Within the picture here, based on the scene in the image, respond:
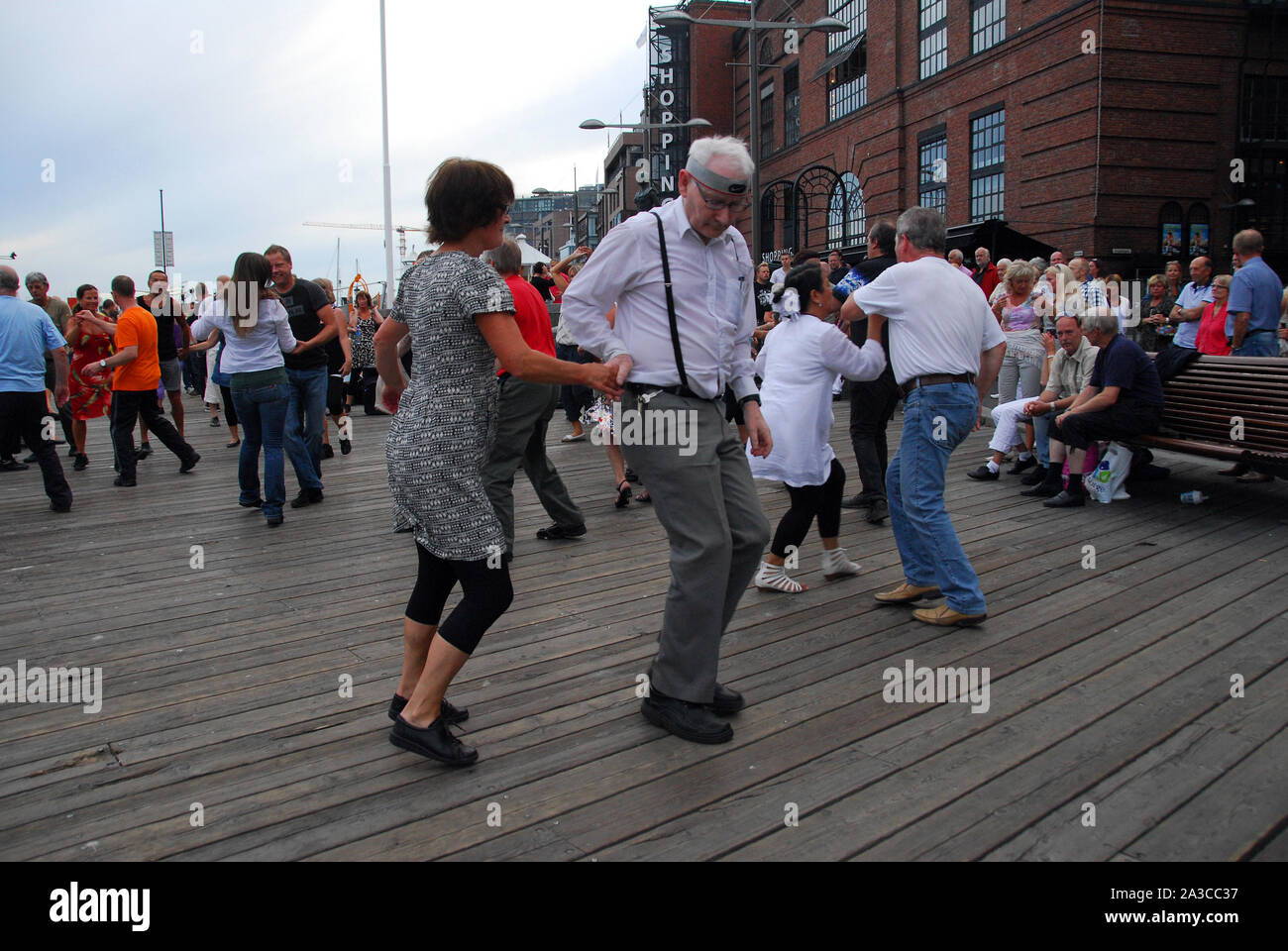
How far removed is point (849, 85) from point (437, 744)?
32.4 meters

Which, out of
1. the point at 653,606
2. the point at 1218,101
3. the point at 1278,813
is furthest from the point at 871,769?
the point at 1218,101

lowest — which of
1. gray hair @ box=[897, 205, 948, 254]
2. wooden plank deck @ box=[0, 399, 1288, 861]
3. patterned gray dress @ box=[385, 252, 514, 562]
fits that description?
wooden plank deck @ box=[0, 399, 1288, 861]

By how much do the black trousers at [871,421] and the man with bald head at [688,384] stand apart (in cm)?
376

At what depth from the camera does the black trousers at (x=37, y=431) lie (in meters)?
8.09

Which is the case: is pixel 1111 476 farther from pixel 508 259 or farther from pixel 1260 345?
pixel 508 259

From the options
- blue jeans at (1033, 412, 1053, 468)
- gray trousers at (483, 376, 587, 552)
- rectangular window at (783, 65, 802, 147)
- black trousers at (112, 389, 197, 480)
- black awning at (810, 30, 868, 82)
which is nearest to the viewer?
gray trousers at (483, 376, 587, 552)

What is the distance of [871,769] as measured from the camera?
311 cm

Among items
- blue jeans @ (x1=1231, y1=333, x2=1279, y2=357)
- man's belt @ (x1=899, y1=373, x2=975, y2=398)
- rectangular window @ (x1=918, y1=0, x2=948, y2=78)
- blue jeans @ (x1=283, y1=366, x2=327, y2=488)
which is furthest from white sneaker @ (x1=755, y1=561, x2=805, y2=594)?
rectangular window @ (x1=918, y1=0, x2=948, y2=78)

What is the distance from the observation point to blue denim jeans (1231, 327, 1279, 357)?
802 centimetres

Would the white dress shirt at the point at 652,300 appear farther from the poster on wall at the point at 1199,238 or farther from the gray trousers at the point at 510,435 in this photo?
the poster on wall at the point at 1199,238

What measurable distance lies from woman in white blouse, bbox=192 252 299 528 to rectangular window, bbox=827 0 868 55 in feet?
90.6

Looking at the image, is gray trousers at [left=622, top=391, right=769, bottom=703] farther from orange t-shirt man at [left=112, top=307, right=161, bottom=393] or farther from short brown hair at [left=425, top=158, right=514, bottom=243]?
orange t-shirt man at [left=112, top=307, right=161, bottom=393]

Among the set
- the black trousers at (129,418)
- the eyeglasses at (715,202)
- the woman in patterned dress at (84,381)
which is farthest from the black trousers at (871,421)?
the woman in patterned dress at (84,381)

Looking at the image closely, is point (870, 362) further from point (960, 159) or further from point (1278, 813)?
point (960, 159)
